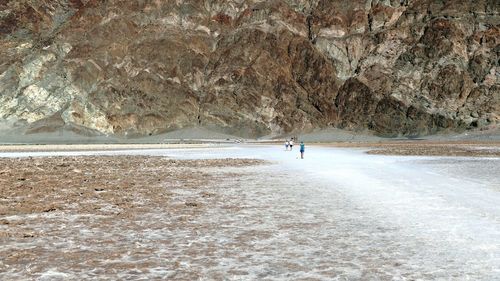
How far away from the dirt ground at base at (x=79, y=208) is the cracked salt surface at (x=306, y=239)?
11 cm

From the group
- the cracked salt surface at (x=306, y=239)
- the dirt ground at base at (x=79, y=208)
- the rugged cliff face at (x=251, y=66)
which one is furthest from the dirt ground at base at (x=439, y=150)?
the rugged cliff face at (x=251, y=66)

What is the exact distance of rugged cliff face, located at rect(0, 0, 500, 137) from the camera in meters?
128

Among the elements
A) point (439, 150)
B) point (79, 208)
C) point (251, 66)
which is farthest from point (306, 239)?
point (251, 66)

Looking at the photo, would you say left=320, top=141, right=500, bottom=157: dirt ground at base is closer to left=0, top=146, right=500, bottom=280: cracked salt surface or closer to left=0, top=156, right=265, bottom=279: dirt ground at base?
left=0, top=156, right=265, bottom=279: dirt ground at base

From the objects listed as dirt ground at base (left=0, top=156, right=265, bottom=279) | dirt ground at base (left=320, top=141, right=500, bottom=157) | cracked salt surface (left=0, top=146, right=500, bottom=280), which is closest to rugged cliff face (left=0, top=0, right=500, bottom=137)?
dirt ground at base (left=320, top=141, right=500, bottom=157)

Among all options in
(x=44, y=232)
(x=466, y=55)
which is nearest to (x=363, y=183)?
(x=44, y=232)

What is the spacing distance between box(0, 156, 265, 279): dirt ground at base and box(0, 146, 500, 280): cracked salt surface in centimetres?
11

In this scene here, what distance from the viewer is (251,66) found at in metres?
136

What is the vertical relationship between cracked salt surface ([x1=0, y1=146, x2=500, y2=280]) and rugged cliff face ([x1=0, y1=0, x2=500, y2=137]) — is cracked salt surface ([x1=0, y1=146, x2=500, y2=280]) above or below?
below

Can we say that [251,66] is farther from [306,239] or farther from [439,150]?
[306,239]

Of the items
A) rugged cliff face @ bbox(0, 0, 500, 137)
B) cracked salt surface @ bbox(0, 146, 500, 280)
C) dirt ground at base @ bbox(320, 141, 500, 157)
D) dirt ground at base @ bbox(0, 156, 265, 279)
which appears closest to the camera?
cracked salt surface @ bbox(0, 146, 500, 280)

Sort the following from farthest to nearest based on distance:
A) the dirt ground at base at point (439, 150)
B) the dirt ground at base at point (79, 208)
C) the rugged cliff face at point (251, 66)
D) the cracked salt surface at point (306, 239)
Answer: the rugged cliff face at point (251, 66) → the dirt ground at base at point (439, 150) → the dirt ground at base at point (79, 208) → the cracked salt surface at point (306, 239)

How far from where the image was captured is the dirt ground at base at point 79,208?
28.2 feet

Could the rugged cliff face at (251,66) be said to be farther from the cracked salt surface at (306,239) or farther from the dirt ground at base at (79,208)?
the cracked salt surface at (306,239)
